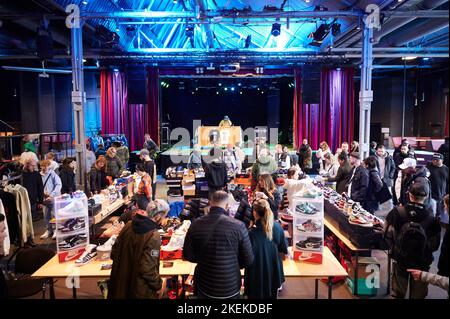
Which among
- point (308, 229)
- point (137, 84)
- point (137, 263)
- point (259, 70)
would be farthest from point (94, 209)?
point (259, 70)

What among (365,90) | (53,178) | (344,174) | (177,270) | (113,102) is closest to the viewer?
(177,270)

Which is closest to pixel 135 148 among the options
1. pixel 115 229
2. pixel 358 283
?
pixel 115 229

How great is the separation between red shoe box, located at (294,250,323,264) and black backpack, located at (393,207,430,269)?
28.3 inches

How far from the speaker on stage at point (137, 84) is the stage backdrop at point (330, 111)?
5388 mm

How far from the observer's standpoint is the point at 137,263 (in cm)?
252

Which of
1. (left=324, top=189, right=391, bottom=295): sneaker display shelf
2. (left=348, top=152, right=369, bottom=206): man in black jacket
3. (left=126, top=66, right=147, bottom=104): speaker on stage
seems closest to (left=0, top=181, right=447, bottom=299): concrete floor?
(left=324, top=189, right=391, bottom=295): sneaker display shelf

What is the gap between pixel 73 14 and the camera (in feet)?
21.4

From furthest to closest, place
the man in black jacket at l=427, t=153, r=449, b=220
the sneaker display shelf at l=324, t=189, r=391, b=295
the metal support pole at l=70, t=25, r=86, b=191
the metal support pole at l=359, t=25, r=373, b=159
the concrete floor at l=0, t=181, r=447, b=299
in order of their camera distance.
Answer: the metal support pole at l=70, t=25, r=86, b=191
the metal support pole at l=359, t=25, r=373, b=159
the man in black jacket at l=427, t=153, r=449, b=220
the concrete floor at l=0, t=181, r=447, b=299
the sneaker display shelf at l=324, t=189, r=391, b=295

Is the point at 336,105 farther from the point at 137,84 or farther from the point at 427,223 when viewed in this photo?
the point at 427,223

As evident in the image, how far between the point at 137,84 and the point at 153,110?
3.91ft

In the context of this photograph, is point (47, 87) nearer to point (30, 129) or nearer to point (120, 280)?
point (30, 129)

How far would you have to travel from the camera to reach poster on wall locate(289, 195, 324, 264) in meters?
3.52

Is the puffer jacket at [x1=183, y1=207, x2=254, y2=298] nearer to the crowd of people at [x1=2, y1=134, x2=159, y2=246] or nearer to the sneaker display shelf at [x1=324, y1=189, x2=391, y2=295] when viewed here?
the sneaker display shelf at [x1=324, y1=189, x2=391, y2=295]
